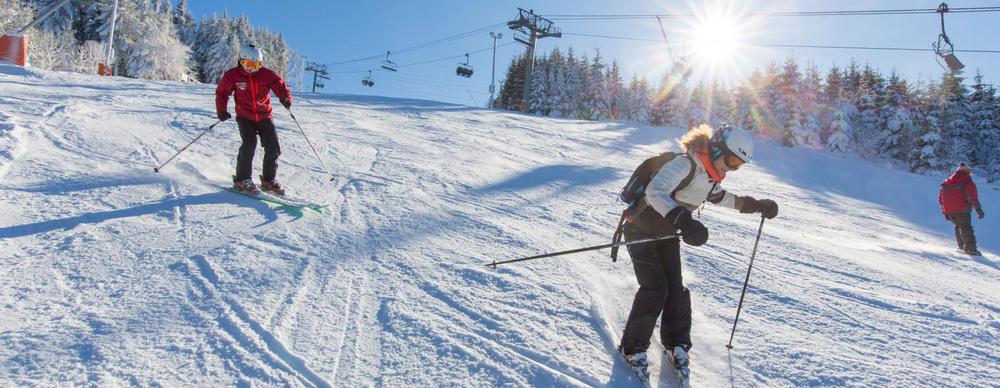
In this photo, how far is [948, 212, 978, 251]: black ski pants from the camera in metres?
8.43

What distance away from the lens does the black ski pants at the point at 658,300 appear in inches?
113

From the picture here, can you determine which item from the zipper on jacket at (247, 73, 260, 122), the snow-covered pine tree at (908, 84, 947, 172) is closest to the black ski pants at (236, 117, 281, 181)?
the zipper on jacket at (247, 73, 260, 122)

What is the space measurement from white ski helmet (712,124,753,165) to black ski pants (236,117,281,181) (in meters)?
4.78

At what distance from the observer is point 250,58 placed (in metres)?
5.37

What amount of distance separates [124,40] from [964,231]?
6080 cm

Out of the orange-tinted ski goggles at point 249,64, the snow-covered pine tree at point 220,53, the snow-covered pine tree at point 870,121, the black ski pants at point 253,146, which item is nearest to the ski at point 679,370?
the black ski pants at point 253,146

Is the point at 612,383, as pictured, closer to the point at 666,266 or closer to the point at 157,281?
the point at 666,266

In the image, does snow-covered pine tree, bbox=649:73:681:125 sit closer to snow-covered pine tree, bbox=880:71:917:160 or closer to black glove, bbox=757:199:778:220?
snow-covered pine tree, bbox=880:71:917:160

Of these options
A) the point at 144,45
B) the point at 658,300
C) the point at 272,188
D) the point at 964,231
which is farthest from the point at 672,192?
the point at 144,45

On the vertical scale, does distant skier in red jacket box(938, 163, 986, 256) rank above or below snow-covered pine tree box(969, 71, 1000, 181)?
below

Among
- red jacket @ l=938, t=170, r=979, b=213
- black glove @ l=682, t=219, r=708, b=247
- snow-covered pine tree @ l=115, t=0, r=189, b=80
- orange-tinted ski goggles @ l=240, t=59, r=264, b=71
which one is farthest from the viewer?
snow-covered pine tree @ l=115, t=0, r=189, b=80

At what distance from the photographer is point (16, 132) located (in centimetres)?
633

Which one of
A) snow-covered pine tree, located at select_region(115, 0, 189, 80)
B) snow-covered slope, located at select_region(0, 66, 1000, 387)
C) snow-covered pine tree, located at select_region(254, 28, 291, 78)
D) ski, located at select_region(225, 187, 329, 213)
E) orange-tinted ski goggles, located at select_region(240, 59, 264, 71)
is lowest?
Answer: snow-covered slope, located at select_region(0, 66, 1000, 387)

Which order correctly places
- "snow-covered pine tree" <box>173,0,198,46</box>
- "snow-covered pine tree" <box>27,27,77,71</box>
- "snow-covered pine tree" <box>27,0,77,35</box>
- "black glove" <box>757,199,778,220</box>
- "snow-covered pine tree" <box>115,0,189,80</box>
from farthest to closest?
"snow-covered pine tree" <box>173,0,198,46</box>
"snow-covered pine tree" <box>27,0,77,35</box>
"snow-covered pine tree" <box>115,0,189,80</box>
"snow-covered pine tree" <box>27,27,77,71</box>
"black glove" <box>757,199,778,220</box>
